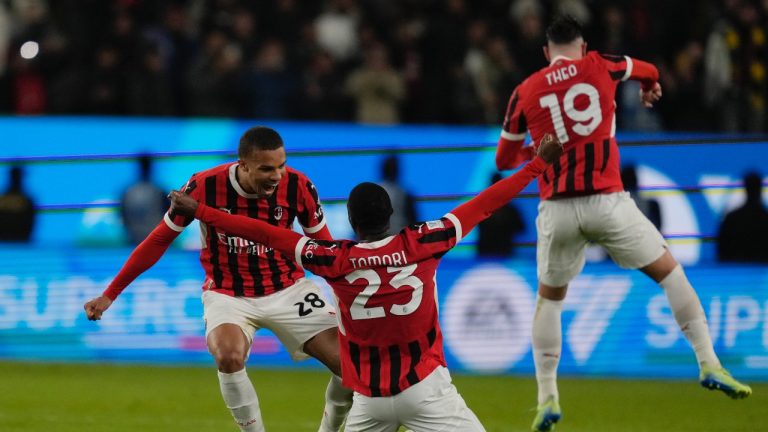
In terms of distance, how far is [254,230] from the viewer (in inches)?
251

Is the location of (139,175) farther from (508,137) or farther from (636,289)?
(508,137)

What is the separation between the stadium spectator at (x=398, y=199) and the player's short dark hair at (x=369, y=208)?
5.67m

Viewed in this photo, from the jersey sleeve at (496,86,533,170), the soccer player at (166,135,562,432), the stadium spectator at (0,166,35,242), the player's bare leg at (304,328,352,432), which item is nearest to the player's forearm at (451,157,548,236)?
the soccer player at (166,135,562,432)

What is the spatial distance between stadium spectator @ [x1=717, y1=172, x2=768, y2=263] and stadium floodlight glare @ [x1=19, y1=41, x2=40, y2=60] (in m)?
8.48

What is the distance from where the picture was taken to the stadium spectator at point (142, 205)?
40.4 ft

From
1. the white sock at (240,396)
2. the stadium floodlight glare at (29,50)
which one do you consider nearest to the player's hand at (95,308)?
the white sock at (240,396)

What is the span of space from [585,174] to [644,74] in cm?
74

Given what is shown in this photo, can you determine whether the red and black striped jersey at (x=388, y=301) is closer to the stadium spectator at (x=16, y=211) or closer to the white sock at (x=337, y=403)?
the white sock at (x=337, y=403)

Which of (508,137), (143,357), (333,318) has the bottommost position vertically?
(143,357)

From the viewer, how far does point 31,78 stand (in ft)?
49.5

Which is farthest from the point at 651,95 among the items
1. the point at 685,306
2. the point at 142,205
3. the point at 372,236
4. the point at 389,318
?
the point at 142,205

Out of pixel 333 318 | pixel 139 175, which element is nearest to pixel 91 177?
pixel 139 175

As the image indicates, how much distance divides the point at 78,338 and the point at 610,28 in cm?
673

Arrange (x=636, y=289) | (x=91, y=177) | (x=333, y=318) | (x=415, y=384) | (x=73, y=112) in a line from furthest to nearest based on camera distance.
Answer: (x=73, y=112) < (x=91, y=177) < (x=636, y=289) < (x=333, y=318) < (x=415, y=384)
